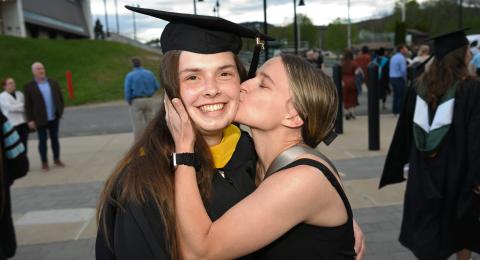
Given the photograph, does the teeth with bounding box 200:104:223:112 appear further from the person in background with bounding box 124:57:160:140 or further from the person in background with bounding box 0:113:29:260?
the person in background with bounding box 124:57:160:140

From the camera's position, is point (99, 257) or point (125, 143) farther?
point (125, 143)

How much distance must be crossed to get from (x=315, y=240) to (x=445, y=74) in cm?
267

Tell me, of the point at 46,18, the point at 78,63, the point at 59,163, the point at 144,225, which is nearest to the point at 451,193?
the point at 144,225

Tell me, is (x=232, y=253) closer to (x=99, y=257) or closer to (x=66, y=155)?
(x=99, y=257)

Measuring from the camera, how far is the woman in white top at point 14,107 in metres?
7.78

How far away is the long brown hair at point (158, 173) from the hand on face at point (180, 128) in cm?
6

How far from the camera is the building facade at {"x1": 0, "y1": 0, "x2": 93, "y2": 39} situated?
156ft

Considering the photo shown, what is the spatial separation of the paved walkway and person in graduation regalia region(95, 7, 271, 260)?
2652 millimetres

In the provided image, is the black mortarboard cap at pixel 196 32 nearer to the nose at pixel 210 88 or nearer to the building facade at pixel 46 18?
the nose at pixel 210 88

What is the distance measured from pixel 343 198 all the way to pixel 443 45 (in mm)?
2731

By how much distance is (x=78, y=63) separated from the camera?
35.0 metres

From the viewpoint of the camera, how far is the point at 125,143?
10031 mm

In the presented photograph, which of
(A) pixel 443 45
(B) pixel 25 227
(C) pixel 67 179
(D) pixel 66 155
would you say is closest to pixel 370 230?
(A) pixel 443 45

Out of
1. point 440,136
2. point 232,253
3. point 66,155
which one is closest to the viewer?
point 232,253
